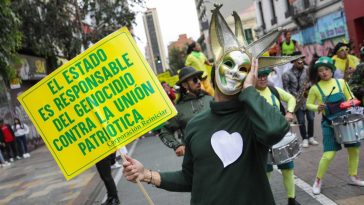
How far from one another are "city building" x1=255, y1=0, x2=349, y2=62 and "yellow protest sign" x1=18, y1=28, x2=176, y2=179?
70.3 ft

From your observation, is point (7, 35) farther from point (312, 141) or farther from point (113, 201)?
point (312, 141)

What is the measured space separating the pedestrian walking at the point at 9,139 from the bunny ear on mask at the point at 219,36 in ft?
53.0

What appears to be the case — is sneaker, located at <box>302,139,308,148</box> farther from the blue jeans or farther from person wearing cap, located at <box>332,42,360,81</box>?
person wearing cap, located at <box>332,42,360,81</box>

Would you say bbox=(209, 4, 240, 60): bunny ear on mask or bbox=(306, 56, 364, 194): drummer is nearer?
bbox=(209, 4, 240, 60): bunny ear on mask

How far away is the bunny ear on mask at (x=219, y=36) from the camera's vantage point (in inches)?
99.7

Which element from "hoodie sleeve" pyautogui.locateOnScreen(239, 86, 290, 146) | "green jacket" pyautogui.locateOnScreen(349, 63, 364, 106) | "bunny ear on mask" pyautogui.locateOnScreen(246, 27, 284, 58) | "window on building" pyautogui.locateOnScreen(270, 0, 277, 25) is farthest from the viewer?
"window on building" pyautogui.locateOnScreen(270, 0, 277, 25)

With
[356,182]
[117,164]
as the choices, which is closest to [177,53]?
[117,164]

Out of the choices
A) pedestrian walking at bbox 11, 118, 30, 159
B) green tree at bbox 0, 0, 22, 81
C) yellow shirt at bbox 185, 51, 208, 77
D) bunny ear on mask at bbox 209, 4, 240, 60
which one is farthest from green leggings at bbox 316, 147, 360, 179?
pedestrian walking at bbox 11, 118, 30, 159

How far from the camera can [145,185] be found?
28.2ft

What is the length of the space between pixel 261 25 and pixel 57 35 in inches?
1025

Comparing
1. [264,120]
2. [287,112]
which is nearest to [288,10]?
[287,112]

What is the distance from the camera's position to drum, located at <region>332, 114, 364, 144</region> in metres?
5.70

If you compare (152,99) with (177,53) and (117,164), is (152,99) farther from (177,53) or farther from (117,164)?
(177,53)

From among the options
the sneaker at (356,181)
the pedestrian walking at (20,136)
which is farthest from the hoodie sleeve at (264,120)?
the pedestrian walking at (20,136)
